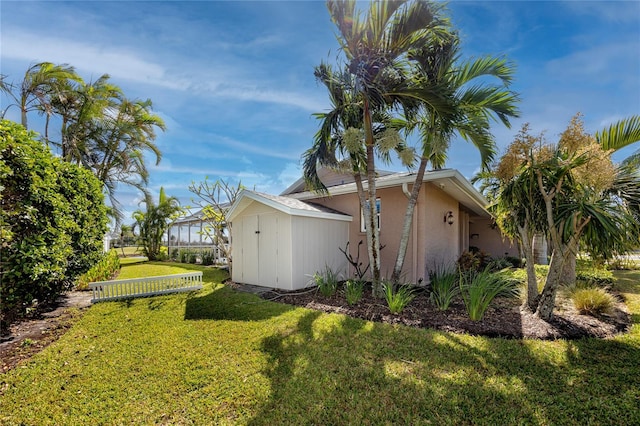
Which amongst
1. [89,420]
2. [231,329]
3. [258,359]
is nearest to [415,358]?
[258,359]

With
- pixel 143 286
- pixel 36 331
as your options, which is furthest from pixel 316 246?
pixel 36 331

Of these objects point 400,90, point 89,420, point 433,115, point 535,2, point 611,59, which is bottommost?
point 89,420

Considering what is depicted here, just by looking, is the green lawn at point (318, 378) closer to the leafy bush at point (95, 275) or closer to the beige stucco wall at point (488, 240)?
the leafy bush at point (95, 275)

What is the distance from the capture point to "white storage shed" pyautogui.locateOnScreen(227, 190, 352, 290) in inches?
343

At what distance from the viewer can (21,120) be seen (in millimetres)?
11359

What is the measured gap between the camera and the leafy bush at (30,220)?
4.68m

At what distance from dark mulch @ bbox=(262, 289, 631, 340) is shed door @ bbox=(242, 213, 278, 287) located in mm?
1876

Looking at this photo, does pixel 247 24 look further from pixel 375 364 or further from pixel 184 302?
pixel 375 364

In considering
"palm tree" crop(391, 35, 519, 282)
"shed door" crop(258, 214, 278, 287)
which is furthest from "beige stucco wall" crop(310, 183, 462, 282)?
"shed door" crop(258, 214, 278, 287)

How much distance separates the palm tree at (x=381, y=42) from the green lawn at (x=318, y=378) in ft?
11.0

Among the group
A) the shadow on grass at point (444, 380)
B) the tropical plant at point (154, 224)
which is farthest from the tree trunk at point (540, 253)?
the tropical plant at point (154, 224)

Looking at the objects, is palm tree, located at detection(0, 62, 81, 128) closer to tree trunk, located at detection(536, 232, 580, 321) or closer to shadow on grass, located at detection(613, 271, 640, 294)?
tree trunk, located at detection(536, 232, 580, 321)

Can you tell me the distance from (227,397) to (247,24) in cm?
887

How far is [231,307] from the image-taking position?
688 centimetres
